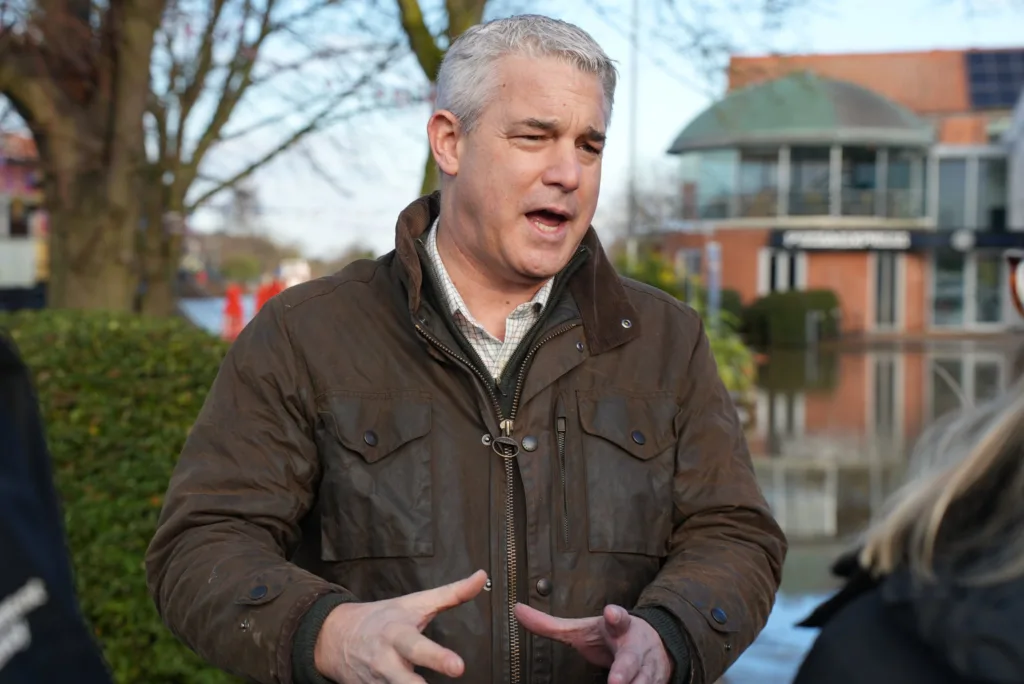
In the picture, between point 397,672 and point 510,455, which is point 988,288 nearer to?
point 510,455

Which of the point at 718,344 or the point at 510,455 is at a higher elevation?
the point at 510,455

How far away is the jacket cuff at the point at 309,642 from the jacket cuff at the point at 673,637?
551mm

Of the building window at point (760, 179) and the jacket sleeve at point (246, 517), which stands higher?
the building window at point (760, 179)

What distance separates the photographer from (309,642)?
218 cm

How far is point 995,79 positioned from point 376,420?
45.6 metres

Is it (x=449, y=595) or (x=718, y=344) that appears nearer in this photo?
(x=449, y=595)

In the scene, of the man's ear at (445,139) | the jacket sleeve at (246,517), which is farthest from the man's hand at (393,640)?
the man's ear at (445,139)

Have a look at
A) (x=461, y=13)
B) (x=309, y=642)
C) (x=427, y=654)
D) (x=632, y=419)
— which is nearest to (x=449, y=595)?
(x=427, y=654)

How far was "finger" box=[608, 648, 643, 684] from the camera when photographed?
2105 millimetres

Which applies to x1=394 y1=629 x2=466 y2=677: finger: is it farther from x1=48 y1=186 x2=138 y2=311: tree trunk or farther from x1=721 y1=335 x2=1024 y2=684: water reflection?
x1=48 y1=186 x2=138 y2=311: tree trunk

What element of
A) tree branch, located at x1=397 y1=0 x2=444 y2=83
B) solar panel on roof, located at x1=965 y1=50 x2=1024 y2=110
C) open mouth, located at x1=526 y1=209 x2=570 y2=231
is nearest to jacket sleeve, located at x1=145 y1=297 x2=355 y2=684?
open mouth, located at x1=526 y1=209 x2=570 y2=231

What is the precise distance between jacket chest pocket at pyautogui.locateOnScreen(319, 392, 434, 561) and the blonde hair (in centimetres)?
117

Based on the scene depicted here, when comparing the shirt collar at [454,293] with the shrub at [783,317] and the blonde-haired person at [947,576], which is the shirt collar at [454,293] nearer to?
the blonde-haired person at [947,576]

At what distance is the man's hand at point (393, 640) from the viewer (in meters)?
2.00
